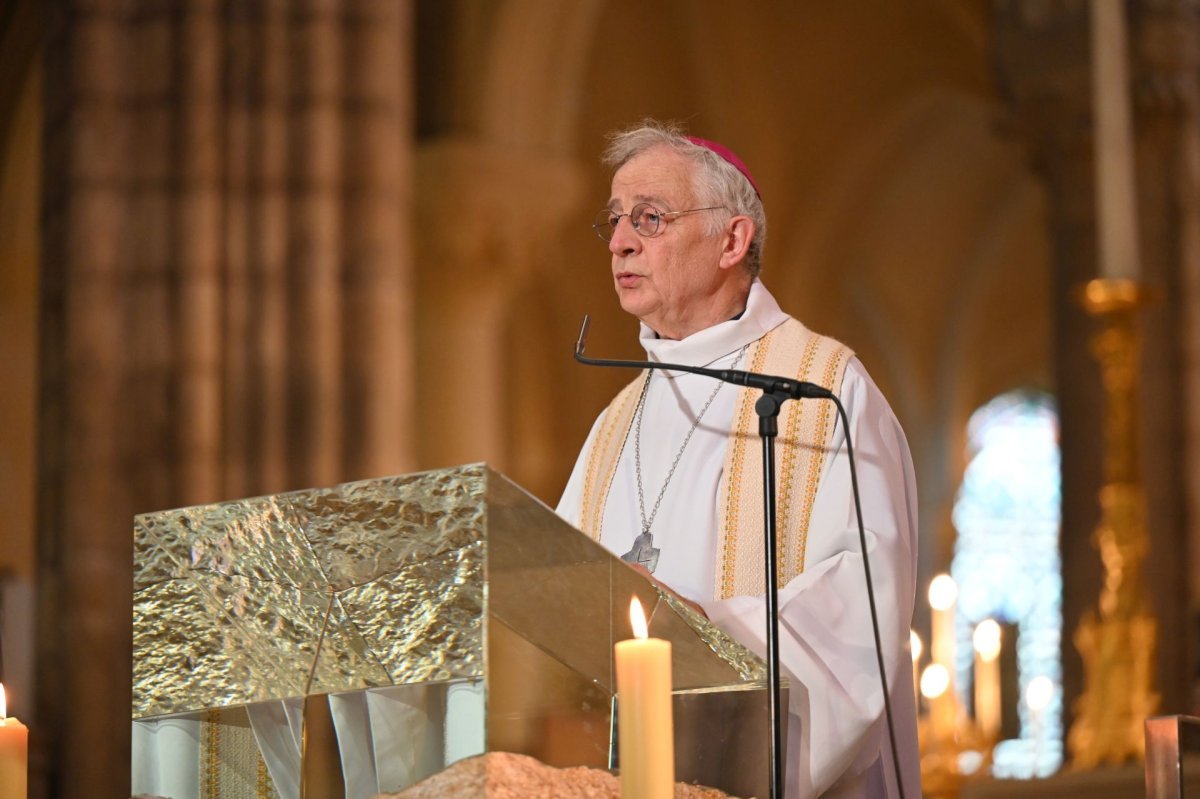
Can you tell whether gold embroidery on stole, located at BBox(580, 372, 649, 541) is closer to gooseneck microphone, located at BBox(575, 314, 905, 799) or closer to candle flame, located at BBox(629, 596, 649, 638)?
gooseneck microphone, located at BBox(575, 314, 905, 799)

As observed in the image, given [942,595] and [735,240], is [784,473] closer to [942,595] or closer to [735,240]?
[735,240]

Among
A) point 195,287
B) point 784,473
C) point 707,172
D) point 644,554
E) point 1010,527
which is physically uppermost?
point 195,287

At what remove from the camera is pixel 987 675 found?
7.65m

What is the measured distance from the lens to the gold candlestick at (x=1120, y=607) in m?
6.67

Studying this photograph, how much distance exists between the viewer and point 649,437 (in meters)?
3.77

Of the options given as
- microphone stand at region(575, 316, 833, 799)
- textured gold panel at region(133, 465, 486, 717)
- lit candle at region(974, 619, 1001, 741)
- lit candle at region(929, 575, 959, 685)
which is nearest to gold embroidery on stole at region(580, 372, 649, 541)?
microphone stand at region(575, 316, 833, 799)

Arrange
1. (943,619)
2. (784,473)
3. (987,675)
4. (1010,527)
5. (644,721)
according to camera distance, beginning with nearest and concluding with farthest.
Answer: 1. (644,721)
2. (784,473)
3. (943,619)
4. (987,675)
5. (1010,527)

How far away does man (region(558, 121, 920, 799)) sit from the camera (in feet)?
9.63

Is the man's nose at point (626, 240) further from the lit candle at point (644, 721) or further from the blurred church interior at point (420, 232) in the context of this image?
the blurred church interior at point (420, 232)

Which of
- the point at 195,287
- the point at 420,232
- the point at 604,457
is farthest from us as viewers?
the point at 420,232

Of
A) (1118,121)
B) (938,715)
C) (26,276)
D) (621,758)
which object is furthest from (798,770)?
(26,276)

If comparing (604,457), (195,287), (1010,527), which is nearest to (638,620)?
(604,457)

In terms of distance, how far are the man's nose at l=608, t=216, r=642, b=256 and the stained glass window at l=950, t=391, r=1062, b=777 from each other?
1927 centimetres

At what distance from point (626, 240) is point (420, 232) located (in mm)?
6857
